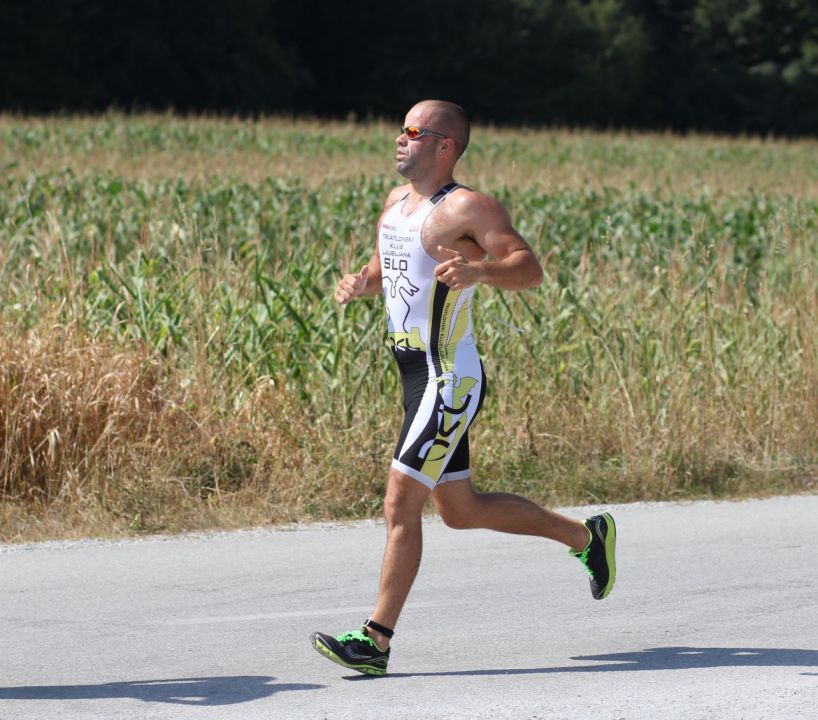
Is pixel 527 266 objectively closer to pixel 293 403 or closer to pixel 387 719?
pixel 387 719

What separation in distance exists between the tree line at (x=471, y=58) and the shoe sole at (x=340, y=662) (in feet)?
175

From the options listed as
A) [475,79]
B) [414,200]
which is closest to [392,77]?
[475,79]

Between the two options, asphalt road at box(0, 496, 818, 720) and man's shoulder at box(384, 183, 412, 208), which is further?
man's shoulder at box(384, 183, 412, 208)

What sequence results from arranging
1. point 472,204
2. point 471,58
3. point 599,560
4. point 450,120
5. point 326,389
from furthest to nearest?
point 471,58
point 326,389
point 599,560
point 450,120
point 472,204

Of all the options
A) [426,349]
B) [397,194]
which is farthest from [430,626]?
[397,194]

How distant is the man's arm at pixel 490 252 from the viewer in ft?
16.4

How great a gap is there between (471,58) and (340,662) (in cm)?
6333

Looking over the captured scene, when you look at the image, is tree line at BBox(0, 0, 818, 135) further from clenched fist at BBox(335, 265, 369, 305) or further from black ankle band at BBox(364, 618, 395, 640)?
black ankle band at BBox(364, 618, 395, 640)

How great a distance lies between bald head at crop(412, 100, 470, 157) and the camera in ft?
17.1

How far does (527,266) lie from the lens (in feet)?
16.7

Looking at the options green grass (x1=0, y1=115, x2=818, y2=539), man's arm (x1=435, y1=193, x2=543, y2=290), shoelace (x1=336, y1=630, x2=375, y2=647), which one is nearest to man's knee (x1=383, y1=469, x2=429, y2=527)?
shoelace (x1=336, y1=630, x2=375, y2=647)

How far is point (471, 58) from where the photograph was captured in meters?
66.7

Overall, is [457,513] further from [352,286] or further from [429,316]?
[352,286]

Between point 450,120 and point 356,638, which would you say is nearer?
point 356,638
